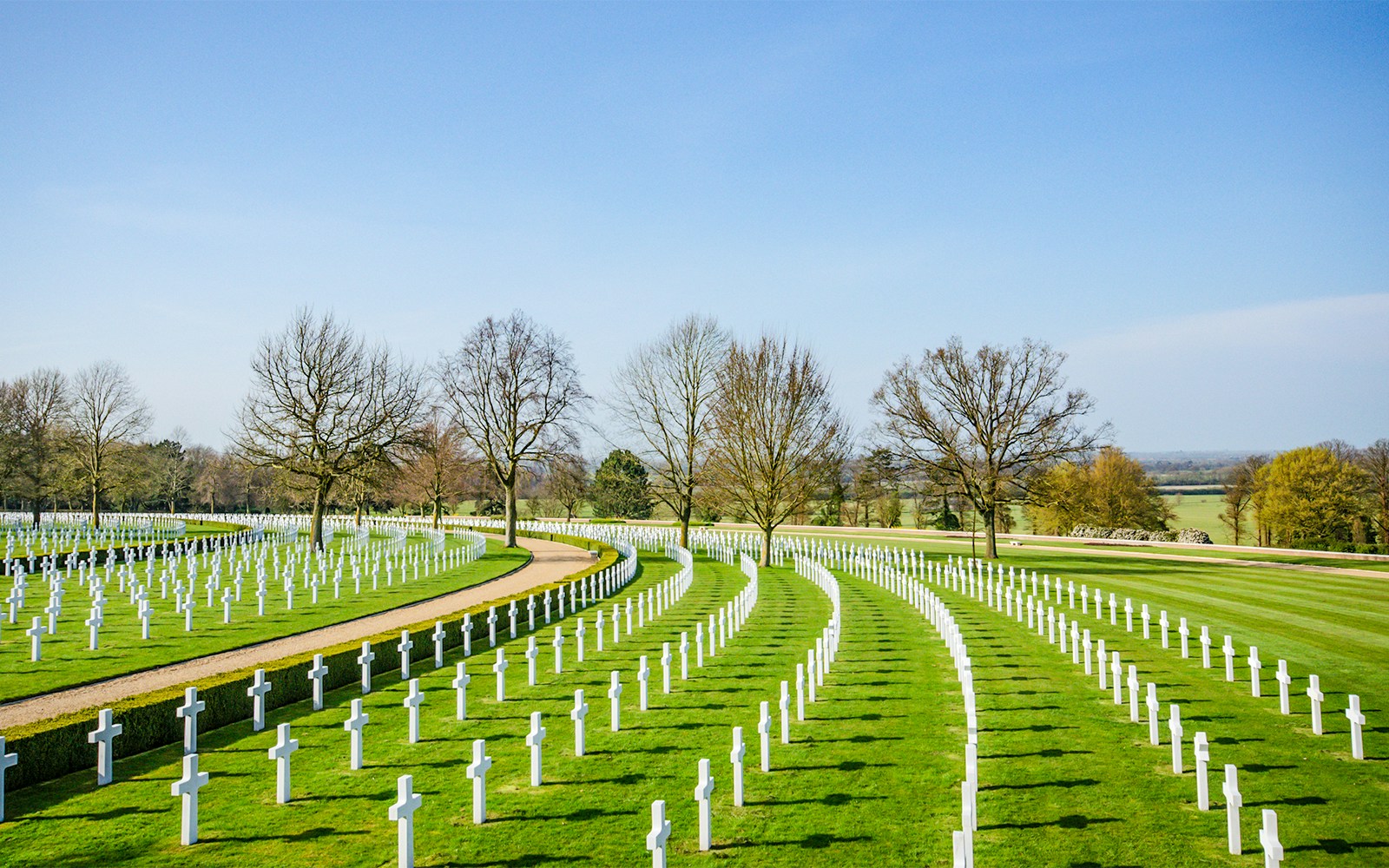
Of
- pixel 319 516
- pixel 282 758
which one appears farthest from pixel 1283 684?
pixel 319 516

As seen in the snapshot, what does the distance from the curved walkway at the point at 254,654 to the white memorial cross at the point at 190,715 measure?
1.84 metres

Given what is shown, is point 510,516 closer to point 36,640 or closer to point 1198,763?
point 36,640

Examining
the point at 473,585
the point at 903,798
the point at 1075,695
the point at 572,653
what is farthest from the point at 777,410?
the point at 903,798

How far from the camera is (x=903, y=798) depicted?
8.58 m

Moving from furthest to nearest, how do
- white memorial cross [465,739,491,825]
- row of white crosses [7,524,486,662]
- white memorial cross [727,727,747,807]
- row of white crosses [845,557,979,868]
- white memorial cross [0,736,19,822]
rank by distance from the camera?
row of white crosses [7,524,486,662], white memorial cross [727,727,747,807], white memorial cross [0,736,19,822], white memorial cross [465,739,491,825], row of white crosses [845,557,979,868]

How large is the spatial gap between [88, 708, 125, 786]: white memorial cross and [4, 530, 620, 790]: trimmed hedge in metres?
0.47

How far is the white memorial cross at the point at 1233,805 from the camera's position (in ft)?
22.4

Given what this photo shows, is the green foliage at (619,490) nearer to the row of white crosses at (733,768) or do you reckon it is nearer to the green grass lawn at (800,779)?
the green grass lawn at (800,779)

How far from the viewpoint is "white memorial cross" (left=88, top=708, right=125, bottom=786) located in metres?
9.16

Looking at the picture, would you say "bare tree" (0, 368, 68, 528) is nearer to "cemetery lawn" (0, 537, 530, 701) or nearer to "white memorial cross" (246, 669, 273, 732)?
"cemetery lawn" (0, 537, 530, 701)

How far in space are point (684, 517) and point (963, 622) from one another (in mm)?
27805

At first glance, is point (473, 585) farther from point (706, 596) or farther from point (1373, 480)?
point (1373, 480)

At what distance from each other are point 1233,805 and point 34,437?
66755 mm

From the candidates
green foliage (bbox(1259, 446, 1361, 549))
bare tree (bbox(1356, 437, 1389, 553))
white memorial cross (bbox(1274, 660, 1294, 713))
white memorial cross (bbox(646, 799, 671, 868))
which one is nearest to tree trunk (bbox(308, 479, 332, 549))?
white memorial cross (bbox(646, 799, 671, 868))
